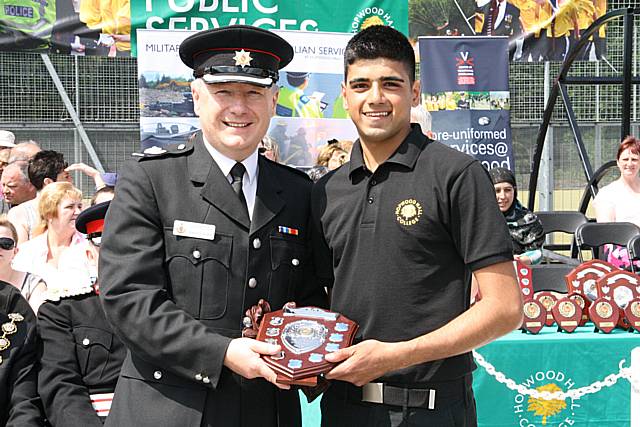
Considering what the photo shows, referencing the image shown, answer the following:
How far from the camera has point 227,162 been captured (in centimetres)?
218

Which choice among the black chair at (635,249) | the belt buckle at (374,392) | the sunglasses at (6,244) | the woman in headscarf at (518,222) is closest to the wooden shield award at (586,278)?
the woman in headscarf at (518,222)

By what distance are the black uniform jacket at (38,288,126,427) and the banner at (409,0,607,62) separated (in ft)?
20.0

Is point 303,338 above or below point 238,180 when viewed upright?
below

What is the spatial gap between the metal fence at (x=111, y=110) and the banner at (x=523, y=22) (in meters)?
2.60

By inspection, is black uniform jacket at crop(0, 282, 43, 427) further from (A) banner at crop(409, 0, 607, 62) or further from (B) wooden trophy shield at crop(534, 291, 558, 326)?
(A) banner at crop(409, 0, 607, 62)

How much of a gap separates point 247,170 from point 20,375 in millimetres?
1079

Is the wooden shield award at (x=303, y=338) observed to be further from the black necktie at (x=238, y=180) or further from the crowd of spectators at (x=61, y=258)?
the crowd of spectators at (x=61, y=258)

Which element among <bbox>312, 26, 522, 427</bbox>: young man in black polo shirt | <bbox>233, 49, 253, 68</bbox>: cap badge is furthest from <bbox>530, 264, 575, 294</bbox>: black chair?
<bbox>233, 49, 253, 68</bbox>: cap badge

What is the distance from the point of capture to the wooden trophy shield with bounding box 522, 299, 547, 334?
4.31 metres

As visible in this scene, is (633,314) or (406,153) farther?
(633,314)

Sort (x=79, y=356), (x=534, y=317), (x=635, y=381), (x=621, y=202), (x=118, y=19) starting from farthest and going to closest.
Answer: (x=118, y=19), (x=621, y=202), (x=534, y=317), (x=635, y=381), (x=79, y=356)

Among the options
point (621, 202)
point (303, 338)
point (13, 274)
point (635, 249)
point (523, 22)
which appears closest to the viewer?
point (303, 338)

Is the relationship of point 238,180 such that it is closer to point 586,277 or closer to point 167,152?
point 167,152

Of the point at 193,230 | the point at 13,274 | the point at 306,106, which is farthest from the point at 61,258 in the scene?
the point at 306,106
